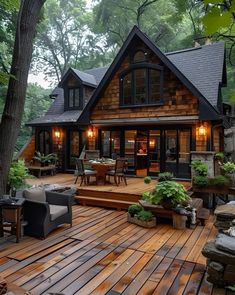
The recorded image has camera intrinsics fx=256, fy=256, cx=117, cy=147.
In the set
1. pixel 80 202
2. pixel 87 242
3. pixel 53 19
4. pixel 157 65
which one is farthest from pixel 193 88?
pixel 53 19

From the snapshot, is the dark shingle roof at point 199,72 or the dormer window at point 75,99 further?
the dormer window at point 75,99

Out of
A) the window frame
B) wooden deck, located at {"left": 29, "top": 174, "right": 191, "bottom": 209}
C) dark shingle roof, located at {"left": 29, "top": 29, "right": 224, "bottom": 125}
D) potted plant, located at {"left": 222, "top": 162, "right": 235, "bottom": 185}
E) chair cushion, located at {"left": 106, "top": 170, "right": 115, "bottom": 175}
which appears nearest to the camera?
wooden deck, located at {"left": 29, "top": 174, "right": 191, "bottom": 209}

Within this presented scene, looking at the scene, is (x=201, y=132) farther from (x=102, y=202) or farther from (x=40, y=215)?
(x=40, y=215)

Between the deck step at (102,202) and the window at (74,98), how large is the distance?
256 inches

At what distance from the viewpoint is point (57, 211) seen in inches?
197

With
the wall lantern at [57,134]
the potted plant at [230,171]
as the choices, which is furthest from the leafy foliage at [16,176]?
the wall lantern at [57,134]

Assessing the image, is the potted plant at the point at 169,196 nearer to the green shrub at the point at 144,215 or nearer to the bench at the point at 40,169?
the green shrub at the point at 144,215

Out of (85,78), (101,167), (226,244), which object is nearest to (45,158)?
(101,167)

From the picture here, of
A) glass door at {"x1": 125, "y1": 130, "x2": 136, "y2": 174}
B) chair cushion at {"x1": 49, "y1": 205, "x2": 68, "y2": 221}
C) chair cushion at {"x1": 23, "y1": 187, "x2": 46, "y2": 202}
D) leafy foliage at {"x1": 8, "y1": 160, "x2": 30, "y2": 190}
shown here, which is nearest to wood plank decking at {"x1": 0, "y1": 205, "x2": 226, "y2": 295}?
chair cushion at {"x1": 49, "y1": 205, "x2": 68, "y2": 221}

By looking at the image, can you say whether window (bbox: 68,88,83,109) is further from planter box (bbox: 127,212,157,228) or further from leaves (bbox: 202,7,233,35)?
leaves (bbox: 202,7,233,35)

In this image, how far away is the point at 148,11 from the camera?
18984 millimetres

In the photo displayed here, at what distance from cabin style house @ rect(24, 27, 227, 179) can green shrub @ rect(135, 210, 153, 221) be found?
449 cm

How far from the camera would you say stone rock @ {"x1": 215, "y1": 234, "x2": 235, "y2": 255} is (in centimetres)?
321

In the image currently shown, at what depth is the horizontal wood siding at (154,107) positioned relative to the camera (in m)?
9.41
